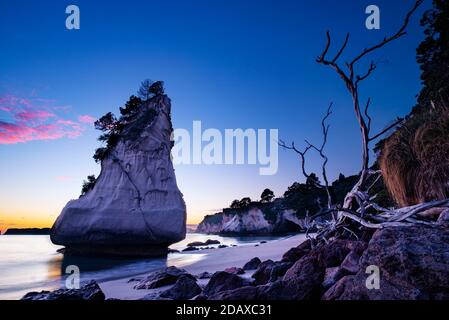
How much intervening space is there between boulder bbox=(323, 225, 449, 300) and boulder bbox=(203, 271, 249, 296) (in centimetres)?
190

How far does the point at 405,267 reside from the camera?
2.66 metres

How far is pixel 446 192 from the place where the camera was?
4281 mm

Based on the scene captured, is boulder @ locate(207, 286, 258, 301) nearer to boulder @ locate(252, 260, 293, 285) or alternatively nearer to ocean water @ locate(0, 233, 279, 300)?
boulder @ locate(252, 260, 293, 285)

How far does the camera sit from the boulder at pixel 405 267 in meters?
2.52

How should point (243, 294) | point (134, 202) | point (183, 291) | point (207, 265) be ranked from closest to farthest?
point (243, 294) → point (183, 291) → point (207, 265) → point (134, 202)

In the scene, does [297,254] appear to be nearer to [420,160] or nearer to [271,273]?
[271,273]

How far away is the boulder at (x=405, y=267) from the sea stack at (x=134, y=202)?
18593 mm

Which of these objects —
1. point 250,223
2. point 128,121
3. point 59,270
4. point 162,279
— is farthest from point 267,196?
point 162,279

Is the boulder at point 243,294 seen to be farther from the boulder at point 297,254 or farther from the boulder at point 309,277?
the boulder at point 297,254

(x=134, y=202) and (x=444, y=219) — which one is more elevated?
(x=444, y=219)

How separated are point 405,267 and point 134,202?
20071mm

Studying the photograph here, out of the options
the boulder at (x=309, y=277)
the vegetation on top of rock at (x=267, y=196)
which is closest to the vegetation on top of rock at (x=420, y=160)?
the boulder at (x=309, y=277)
